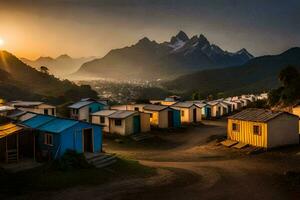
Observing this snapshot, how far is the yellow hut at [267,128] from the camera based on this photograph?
112ft

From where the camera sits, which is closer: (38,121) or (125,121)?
(38,121)

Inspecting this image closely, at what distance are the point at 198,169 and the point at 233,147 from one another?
36.6ft

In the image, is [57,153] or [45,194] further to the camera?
[57,153]

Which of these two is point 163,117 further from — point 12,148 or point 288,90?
point 12,148

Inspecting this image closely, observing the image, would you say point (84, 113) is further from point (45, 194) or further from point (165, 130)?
point (45, 194)

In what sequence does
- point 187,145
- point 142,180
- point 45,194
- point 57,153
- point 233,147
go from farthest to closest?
1. point 187,145
2. point 233,147
3. point 57,153
4. point 142,180
5. point 45,194

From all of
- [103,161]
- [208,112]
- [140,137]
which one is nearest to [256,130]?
→ [140,137]

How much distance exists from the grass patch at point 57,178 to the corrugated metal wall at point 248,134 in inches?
557

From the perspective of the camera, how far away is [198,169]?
87.1 ft

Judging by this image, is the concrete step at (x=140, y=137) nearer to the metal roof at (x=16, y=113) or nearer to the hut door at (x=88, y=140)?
the hut door at (x=88, y=140)

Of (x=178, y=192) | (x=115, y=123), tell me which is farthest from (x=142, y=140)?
(x=178, y=192)

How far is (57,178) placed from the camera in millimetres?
22031

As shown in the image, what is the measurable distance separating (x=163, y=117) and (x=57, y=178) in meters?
31.5

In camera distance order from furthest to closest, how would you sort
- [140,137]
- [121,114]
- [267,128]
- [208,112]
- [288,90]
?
[208,112]
[288,90]
[121,114]
[140,137]
[267,128]
